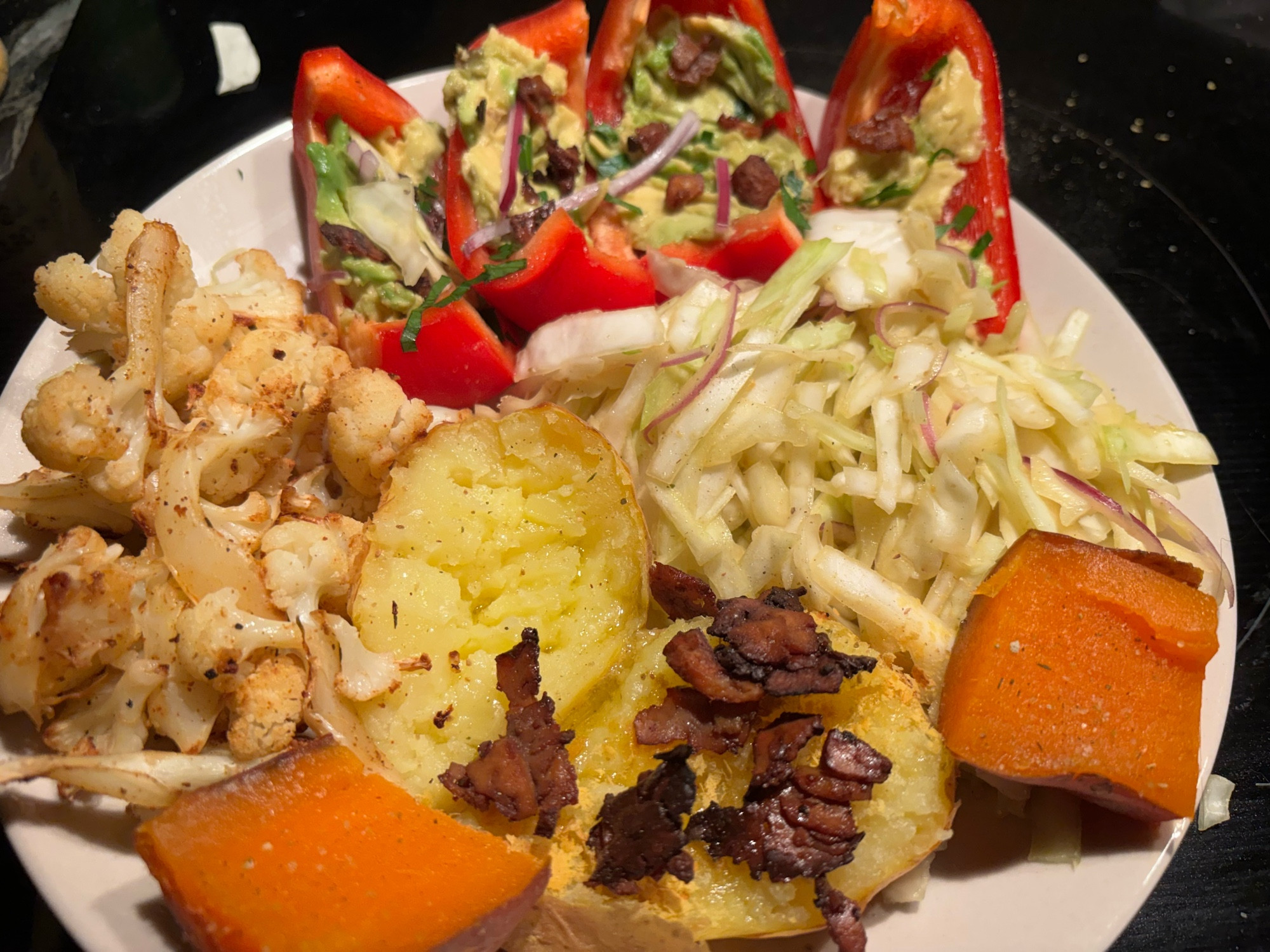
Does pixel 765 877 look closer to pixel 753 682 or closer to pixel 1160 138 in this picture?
pixel 753 682

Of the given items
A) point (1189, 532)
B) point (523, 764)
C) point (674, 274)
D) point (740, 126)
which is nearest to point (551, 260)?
point (674, 274)

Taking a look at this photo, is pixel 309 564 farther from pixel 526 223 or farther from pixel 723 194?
pixel 723 194

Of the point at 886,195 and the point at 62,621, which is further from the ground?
the point at 886,195

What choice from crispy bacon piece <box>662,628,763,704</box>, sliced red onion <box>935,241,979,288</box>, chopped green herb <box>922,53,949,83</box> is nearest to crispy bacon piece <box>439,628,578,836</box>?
crispy bacon piece <box>662,628,763,704</box>

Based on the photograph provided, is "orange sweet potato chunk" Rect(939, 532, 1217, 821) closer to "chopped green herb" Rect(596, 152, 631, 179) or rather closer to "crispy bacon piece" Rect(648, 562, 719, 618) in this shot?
"crispy bacon piece" Rect(648, 562, 719, 618)

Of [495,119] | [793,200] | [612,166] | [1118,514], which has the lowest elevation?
[1118,514]
